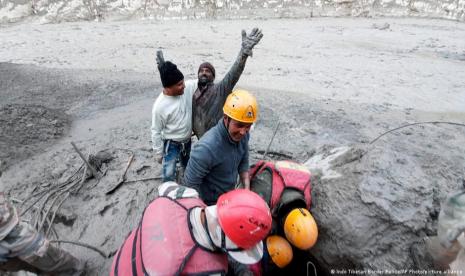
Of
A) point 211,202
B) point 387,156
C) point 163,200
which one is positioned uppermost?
point 163,200

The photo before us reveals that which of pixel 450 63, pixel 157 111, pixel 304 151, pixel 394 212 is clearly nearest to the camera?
pixel 394 212

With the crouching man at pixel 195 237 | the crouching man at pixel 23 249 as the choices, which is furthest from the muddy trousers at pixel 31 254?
the crouching man at pixel 195 237

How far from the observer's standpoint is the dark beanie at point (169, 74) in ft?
9.11

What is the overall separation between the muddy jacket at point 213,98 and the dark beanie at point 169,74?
0.33m

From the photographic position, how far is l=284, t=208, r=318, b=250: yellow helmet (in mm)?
2305

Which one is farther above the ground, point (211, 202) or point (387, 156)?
point (387, 156)

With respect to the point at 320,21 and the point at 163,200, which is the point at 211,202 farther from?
the point at 320,21

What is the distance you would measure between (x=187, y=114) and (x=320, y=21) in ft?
47.5

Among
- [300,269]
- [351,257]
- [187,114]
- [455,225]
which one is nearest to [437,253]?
[455,225]

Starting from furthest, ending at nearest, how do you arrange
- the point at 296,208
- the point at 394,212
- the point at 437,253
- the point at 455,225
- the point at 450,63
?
the point at 450,63
the point at 296,208
the point at 394,212
the point at 437,253
the point at 455,225

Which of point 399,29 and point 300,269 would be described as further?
point 399,29

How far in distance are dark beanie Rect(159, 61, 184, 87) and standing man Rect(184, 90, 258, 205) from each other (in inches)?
29.5

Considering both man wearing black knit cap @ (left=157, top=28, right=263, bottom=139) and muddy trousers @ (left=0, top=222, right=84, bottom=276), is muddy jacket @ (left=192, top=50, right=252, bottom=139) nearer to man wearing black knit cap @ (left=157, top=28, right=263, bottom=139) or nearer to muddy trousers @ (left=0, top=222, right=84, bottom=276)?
man wearing black knit cap @ (left=157, top=28, right=263, bottom=139)

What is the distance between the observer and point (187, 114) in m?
3.10
